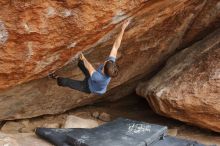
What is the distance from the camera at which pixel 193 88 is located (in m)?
8.27

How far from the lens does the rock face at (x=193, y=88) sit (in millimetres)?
8133

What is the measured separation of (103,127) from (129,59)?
1.92 meters

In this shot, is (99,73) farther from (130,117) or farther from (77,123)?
(130,117)

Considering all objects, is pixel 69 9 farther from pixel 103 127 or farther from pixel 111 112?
pixel 111 112

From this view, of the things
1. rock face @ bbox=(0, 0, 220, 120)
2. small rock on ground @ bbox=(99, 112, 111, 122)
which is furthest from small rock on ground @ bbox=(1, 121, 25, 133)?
small rock on ground @ bbox=(99, 112, 111, 122)

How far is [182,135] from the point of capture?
878 centimetres

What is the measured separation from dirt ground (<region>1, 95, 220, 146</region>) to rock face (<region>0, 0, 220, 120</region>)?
10.3 inches

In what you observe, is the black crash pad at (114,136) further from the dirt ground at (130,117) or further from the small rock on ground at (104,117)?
the small rock on ground at (104,117)

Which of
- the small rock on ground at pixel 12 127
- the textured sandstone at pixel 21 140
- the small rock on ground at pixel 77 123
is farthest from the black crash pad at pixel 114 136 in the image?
the small rock on ground at pixel 12 127

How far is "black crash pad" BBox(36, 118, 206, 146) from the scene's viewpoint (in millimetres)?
6918

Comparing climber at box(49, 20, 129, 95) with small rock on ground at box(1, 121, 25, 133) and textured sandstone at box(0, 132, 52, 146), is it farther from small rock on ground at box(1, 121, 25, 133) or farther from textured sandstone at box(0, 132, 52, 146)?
small rock on ground at box(1, 121, 25, 133)

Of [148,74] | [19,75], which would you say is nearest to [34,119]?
[19,75]

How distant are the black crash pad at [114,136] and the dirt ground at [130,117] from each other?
1163 millimetres

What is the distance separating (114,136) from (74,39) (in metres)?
1.96
